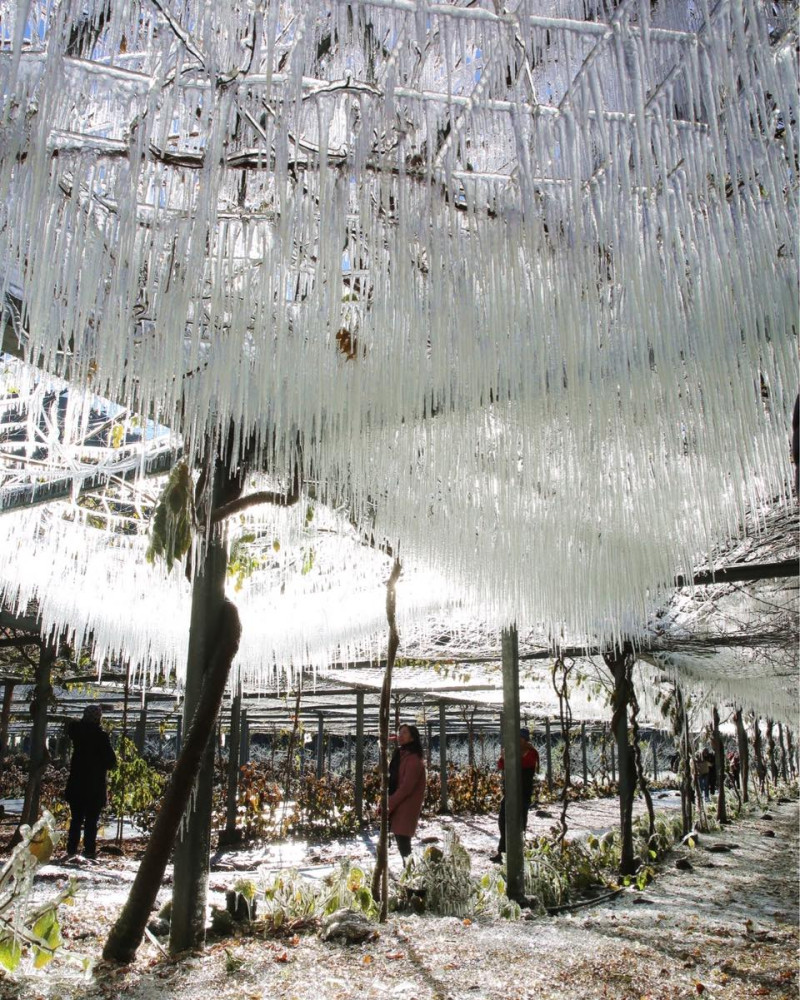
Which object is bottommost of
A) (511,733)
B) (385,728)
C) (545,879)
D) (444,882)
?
(545,879)

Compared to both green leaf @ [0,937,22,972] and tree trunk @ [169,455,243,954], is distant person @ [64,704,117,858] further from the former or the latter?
green leaf @ [0,937,22,972]

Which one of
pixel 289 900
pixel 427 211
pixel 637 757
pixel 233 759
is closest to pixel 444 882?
pixel 289 900

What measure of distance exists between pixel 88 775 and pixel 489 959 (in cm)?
557

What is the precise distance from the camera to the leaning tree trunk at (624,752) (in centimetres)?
828

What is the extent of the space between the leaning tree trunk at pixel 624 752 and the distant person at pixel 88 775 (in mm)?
5706

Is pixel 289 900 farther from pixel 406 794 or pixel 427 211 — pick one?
pixel 427 211

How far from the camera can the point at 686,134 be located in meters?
1.66

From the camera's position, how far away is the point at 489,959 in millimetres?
4379

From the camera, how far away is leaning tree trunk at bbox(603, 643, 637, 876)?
8281 millimetres

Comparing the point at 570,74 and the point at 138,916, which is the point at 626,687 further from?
the point at 570,74

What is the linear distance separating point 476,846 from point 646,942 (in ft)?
20.5

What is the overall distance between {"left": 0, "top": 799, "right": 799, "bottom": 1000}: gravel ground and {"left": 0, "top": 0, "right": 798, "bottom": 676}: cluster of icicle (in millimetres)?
2696

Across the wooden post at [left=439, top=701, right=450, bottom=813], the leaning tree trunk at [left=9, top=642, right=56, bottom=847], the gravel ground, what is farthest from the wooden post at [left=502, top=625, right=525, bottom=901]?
the wooden post at [left=439, top=701, right=450, bottom=813]

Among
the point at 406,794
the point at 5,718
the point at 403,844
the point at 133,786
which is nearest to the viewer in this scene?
the point at 403,844
